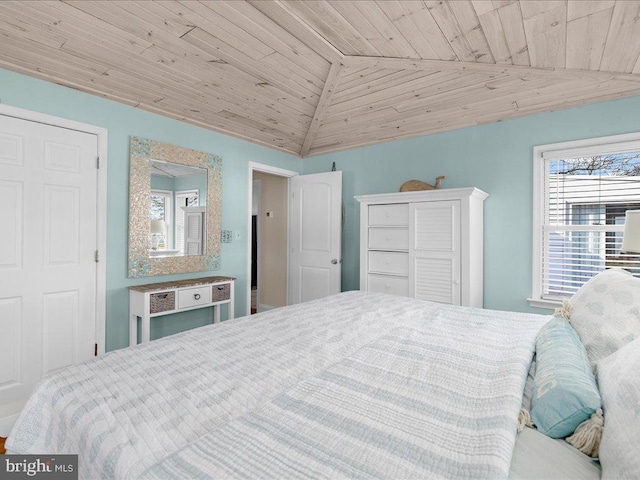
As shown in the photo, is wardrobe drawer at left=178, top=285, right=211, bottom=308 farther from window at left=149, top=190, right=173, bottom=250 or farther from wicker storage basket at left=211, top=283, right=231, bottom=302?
window at left=149, top=190, right=173, bottom=250

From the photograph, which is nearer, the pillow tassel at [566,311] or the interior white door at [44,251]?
the pillow tassel at [566,311]

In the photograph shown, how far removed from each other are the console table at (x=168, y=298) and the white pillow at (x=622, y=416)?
285cm

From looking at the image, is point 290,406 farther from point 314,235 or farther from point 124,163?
point 314,235

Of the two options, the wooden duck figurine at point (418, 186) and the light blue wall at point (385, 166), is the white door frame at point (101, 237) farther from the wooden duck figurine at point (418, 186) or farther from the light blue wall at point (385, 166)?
the wooden duck figurine at point (418, 186)

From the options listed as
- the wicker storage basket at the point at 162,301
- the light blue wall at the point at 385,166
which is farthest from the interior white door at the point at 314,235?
the wicker storage basket at the point at 162,301

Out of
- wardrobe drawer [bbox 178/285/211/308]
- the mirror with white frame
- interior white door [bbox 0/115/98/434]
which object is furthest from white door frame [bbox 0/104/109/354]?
wardrobe drawer [bbox 178/285/211/308]

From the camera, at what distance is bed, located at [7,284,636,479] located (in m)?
0.78

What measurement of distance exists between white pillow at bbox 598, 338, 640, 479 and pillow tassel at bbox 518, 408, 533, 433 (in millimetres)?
185

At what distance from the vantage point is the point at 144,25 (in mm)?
2141

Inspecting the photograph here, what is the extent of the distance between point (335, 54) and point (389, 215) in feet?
5.09

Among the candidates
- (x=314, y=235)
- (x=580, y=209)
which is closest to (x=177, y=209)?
(x=314, y=235)

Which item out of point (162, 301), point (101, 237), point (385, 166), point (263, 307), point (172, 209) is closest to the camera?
point (101, 237)

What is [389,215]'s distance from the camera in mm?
3434

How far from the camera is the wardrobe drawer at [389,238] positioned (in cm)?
336
